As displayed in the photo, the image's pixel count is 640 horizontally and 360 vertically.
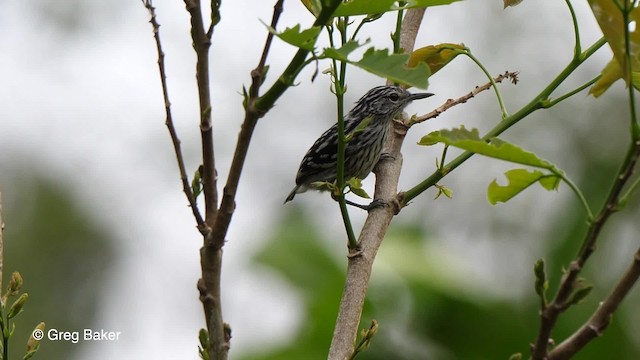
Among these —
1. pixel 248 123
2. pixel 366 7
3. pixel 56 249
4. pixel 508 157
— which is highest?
pixel 56 249

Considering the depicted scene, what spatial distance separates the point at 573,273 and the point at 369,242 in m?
1.24

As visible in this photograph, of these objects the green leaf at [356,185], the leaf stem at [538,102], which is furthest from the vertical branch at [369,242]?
the leaf stem at [538,102]

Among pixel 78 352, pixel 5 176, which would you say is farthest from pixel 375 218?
pixel 5 176

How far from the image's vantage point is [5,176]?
1573cm

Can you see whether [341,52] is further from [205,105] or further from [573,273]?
[573,273]

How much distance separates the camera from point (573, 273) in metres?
1.52

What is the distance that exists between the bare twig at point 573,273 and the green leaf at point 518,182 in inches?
14.7

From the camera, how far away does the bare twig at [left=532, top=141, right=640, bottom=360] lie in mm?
1519

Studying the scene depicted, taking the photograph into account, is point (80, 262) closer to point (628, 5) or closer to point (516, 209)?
point (516, 209)

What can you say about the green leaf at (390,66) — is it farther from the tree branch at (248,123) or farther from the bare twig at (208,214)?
the bare twig at (208,214)

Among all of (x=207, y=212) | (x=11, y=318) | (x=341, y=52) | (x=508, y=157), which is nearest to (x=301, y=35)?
(x=341, y=52)

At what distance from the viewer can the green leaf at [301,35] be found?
1665 mm

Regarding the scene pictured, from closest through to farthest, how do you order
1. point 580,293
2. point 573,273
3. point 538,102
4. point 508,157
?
point 573,273
point 580,293
point 508,157
point 538,102

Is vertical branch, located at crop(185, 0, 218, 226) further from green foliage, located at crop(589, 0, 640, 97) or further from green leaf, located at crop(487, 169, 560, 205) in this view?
green foliage, located at crop(589, 0, 640, 97)
